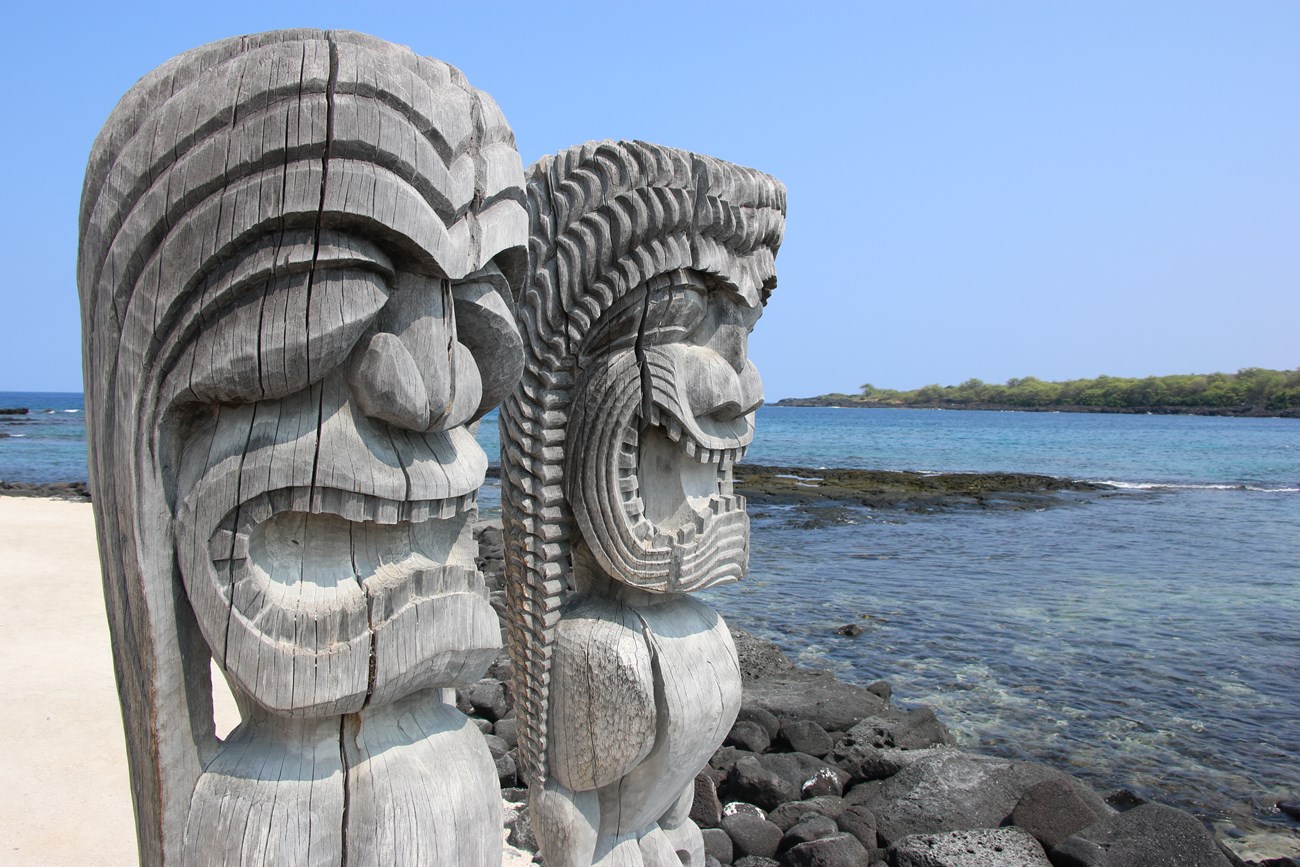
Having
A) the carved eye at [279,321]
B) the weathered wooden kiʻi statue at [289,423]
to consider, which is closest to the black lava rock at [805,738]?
Result: the weathered wooden kiʻi statue at [289,423]

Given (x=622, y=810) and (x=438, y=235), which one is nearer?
(x=438, y=235)

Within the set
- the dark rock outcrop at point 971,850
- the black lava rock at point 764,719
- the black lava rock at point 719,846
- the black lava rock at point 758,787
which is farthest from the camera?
the black lava rock at point 764,719

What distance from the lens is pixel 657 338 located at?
2955 millimetres

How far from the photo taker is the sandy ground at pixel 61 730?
4016mm

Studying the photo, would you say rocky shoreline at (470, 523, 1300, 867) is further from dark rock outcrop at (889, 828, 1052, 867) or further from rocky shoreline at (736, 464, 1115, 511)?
rocky shoreline at (736, 464, 1115, 511)

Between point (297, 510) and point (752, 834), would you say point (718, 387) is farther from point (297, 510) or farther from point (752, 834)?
point (752, 834)

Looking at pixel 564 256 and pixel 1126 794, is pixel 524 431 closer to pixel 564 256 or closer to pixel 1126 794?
pixel 564 256

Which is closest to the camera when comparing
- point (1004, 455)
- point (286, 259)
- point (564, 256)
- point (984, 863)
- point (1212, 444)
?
point (286, 259)

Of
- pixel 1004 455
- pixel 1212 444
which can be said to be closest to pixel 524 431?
pixel 1004 455

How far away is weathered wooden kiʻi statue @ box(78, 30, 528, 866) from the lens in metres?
1.70

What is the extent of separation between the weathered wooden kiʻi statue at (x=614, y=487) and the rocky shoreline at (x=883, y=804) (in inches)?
63.6

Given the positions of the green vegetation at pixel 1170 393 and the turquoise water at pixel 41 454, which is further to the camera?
the green vegetation at pixel 1170 393

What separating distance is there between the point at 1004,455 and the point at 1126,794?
3999cm

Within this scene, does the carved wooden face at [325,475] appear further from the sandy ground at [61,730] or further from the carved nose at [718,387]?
the sandy ground at [61,730]
